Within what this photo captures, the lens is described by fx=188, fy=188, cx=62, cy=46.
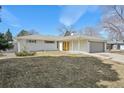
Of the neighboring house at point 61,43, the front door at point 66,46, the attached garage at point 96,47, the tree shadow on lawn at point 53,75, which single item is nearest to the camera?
the tree shadow on lawn at point 53,75

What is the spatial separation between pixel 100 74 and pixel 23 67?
3.12 m

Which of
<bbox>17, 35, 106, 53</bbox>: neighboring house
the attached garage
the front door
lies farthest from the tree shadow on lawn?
the front door

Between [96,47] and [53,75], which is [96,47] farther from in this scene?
[53,75]

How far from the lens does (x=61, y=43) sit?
A: 61.3ft

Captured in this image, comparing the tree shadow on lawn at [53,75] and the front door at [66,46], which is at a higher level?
the front door at [66,46]

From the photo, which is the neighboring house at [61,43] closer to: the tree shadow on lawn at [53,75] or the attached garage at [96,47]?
the attached garage at [96,47]

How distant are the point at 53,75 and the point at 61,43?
1173 cm

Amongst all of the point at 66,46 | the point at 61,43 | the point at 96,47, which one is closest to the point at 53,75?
the point at 61,43

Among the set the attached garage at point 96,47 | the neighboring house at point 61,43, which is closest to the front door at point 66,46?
the neighboring house at point 61,43

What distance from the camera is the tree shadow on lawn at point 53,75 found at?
20.8 feet

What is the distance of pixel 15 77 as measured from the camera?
662 centimetres

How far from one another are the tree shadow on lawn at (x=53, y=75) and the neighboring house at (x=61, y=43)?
21.0 ft
